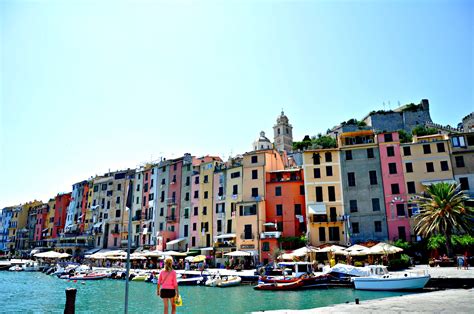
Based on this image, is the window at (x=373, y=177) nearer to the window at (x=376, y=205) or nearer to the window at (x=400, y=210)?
the window at (x=376, y=205)

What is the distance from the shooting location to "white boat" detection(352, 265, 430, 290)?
2386 cm

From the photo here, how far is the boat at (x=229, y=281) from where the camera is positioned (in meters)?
32.5

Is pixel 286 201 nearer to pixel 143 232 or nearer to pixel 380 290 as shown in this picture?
pixel 380 290

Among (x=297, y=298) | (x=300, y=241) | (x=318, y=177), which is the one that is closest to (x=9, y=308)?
(x=297, y=298)

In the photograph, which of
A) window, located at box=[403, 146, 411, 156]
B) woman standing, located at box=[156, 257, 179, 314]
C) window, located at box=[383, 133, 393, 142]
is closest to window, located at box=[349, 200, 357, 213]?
window, located at box=[403, 146, 411, 156]

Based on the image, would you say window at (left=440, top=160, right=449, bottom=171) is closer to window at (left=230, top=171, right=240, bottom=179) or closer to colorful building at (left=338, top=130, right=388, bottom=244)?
colorful building at (left=338, top=130, right=388, bottom=244)

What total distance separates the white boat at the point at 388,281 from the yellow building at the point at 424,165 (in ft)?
49.6

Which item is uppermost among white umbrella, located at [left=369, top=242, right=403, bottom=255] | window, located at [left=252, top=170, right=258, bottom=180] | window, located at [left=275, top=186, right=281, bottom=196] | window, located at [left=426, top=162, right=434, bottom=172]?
window, located at [left=252, top=170, right=258, bottom=180]

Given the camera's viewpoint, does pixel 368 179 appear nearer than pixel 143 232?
Yes

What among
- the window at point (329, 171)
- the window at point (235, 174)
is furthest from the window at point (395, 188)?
the window at point (235, 174)

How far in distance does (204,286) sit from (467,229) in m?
25.1

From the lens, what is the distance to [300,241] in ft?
137

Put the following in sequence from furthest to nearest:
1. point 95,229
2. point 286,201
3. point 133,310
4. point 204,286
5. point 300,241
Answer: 1. point 95,229
2. point 286,201
3. point 300,241
4. point 204,286
5. point 133,310

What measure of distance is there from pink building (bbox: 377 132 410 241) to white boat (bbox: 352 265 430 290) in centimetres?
1407
